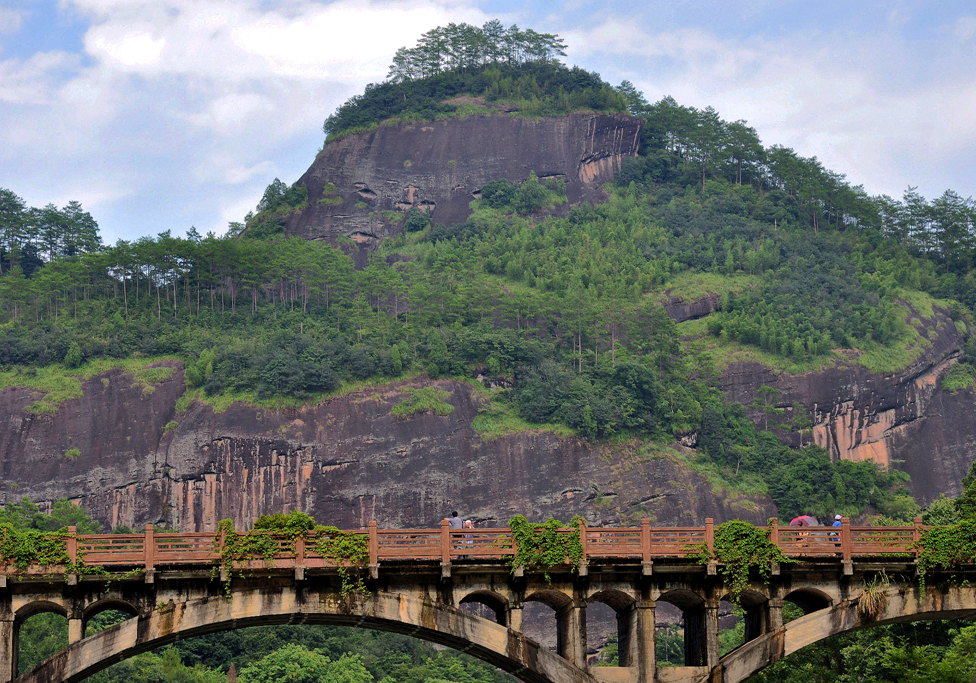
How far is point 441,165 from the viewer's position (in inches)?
4919

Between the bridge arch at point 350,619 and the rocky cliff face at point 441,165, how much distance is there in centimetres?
9018

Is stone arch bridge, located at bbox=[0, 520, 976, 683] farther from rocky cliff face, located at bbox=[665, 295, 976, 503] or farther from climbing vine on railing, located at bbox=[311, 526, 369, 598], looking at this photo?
rocky cliff face, located at bbox=[665, 295, 976, 503]

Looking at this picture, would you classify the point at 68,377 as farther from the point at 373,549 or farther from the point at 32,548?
the point at 373,549

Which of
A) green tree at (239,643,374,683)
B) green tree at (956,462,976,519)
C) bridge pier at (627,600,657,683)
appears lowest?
green tree at (239,643,374,683)

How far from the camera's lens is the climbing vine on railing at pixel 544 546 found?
32.4m

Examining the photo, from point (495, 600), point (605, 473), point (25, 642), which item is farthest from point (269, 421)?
point (495, 600)

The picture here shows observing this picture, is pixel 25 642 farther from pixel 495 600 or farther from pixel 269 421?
pixel 495 600

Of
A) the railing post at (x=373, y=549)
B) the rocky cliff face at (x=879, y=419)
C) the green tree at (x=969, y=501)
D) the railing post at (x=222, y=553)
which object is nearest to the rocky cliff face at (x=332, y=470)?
the rocky cliff face at (x=879, y=419)

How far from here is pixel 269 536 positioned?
3186 cm

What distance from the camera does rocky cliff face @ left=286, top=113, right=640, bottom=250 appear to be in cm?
12262

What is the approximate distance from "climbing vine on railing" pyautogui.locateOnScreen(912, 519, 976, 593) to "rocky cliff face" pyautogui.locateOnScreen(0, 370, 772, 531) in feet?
169

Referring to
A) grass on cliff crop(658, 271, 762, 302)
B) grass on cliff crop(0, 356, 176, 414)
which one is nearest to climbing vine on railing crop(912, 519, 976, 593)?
grass on cliff crop(0, 356, 176, 414)

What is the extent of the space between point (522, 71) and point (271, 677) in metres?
79.6

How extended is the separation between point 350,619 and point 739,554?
30.5ft
